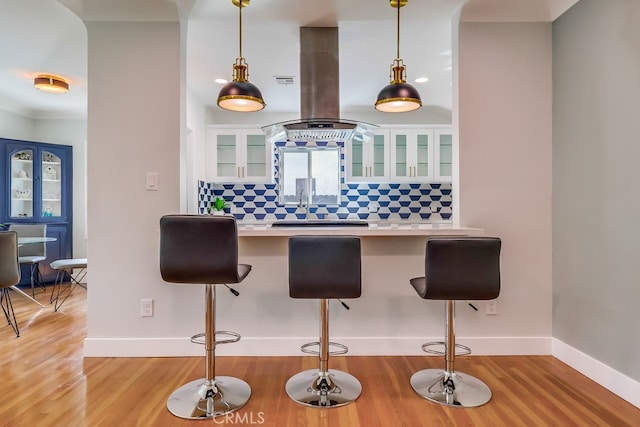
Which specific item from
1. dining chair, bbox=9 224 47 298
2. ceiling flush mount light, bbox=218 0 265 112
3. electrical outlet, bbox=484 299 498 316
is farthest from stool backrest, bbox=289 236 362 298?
dining chair, bbox=9 224 47 298

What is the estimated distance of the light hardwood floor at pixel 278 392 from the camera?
1.72 meters

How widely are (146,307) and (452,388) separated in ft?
6.78

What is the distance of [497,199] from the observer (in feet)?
8.14

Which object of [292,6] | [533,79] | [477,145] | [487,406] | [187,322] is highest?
[292,6]

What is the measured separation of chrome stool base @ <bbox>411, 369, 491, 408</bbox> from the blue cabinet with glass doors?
5021 mm

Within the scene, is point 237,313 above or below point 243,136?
below

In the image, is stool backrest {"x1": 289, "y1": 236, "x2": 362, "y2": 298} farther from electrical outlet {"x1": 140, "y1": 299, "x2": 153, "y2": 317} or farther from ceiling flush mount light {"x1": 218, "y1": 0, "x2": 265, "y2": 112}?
electrical outlet {"x1": 140, "y1": 299, "x2": 153, "y2": 317}

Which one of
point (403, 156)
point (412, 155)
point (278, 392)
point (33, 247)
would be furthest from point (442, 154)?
point (33, 247)

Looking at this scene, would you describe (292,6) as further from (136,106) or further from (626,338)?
(626,338)

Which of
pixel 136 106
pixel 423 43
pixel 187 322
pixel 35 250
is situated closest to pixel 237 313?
pixel 187 322

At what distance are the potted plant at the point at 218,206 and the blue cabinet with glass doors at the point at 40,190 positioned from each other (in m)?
2.07

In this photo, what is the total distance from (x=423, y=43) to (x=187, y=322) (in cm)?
294

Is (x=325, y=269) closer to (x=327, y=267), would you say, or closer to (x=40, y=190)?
(x=327, y=267)

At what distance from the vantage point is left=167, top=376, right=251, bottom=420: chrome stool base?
5.80 feet
